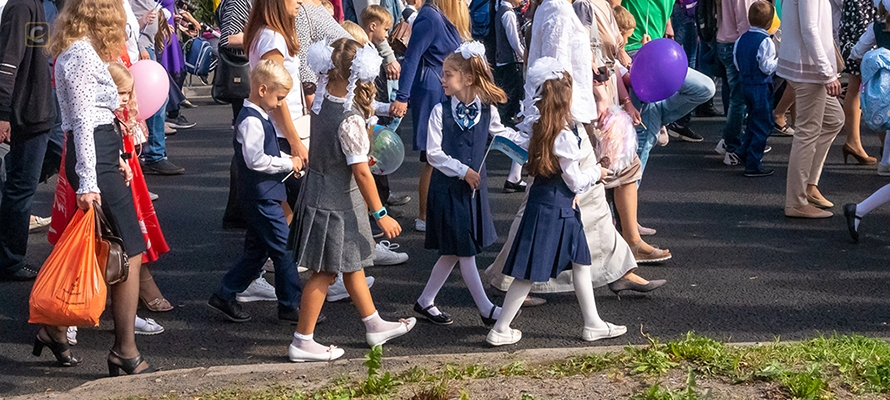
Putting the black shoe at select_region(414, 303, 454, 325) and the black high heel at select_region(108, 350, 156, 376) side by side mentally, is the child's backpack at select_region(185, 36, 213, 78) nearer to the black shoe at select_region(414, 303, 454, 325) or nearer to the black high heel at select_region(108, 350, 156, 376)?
the black shoe at select_region(414, 303, 454, 325)

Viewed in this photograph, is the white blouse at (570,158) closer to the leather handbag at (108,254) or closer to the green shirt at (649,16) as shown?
the leather handbag at (108,254)

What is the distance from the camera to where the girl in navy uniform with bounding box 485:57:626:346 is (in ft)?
16.3

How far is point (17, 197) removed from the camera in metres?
6.23

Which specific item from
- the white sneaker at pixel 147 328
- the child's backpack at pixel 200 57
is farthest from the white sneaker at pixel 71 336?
the child's backpack at pixel 200 57

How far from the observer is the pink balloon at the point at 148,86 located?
5.89 m

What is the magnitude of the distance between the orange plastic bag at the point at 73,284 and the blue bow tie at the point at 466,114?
6.10ft

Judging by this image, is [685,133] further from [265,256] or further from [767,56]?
[265,256]

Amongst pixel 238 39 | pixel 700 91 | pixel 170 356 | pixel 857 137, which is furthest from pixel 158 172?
pixel 857 137

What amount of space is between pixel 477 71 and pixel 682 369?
5.97ft

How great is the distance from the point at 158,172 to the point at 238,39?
10.3 ft

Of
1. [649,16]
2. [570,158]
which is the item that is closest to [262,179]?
[570,158]

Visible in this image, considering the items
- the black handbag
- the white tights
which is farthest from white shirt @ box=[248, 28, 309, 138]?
the white tights

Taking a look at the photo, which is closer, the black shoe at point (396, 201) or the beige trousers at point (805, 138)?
the beige trousers at point (805, 138)

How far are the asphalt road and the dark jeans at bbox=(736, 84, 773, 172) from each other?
0.63 ft
